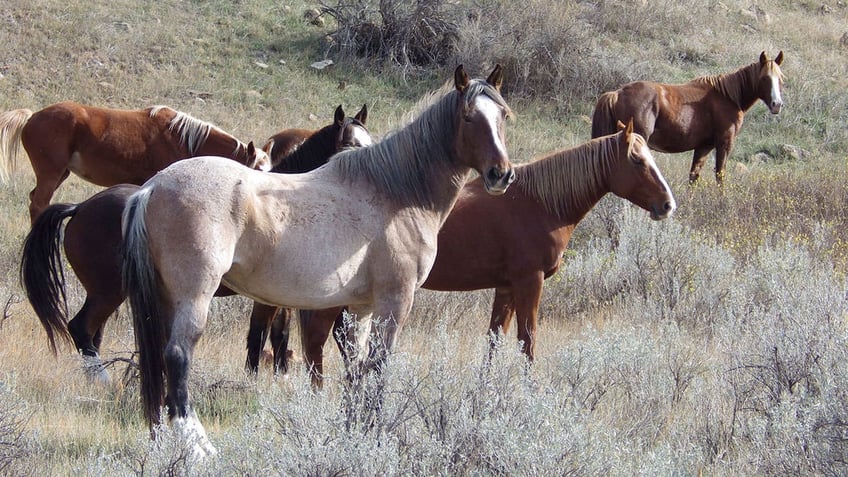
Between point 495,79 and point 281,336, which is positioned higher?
point 495,79

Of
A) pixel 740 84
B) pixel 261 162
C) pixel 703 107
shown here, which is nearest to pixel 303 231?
pixel 261 162

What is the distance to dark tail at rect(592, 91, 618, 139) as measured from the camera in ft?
38.7

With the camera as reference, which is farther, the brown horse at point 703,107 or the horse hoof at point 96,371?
the brown horse at point 703,107

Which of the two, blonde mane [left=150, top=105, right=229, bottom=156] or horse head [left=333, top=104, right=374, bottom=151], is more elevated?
horse head [left=333, top=104, right=374, bottom=151]

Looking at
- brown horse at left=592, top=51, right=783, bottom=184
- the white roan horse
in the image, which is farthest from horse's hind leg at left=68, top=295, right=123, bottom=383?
brown horse at left=592, top=51, right=783, bottom=184

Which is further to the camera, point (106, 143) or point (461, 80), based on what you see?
point (106, 143)

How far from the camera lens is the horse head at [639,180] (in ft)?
20.7

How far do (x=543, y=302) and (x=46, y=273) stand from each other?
4.56 meters

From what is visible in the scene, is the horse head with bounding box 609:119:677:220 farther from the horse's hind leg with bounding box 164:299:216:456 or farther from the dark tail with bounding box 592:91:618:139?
the dark tail with bounding box 592:91:618:139

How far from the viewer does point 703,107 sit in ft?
43.0

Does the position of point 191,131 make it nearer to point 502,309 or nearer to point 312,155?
point 312,155

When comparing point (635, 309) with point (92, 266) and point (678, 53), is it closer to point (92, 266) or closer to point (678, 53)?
point (92, 266)

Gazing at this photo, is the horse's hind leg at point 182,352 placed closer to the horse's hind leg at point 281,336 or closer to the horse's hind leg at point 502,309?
the horse's hind leg at point 281,336

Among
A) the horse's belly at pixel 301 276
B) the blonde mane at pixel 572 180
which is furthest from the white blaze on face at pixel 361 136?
the horse's belly at pixel 301 276
